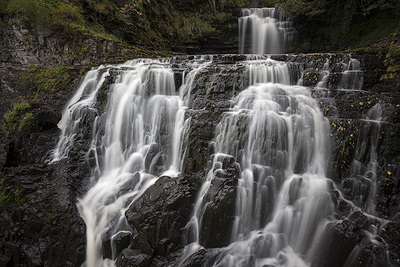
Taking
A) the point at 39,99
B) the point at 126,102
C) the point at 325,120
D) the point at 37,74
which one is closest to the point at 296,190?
the point at 325,120

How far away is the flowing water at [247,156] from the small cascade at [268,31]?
346 inches

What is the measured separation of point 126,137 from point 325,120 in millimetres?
6245

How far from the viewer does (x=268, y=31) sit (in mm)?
15234

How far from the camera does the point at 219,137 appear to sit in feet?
19.4

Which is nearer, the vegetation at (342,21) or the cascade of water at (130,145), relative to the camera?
the cascade of water at (130,145)

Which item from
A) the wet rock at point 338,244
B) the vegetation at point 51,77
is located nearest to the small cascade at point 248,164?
the wet rock at point 338,244

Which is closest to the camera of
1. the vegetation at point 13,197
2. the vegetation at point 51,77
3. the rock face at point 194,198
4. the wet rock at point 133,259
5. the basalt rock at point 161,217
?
the rock face at point 194,198

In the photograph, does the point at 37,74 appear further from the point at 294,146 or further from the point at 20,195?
the point at 294,146

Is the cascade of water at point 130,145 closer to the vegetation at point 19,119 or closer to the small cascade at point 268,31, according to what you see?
the vegetation at point 19,119

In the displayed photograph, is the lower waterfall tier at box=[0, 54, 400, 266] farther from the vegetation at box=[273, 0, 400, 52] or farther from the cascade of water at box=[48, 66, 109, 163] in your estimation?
the vegetation at box=[273, 0, 400, 52]

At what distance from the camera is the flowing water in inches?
191

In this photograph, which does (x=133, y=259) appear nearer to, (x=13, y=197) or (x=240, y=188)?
(x=240, y=188)

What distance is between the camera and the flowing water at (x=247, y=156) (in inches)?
191

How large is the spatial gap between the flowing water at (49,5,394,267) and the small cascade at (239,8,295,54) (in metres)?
8.78
